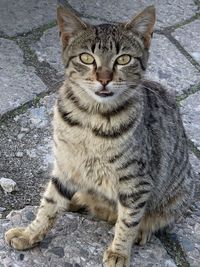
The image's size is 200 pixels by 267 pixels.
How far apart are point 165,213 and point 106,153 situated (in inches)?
23.7

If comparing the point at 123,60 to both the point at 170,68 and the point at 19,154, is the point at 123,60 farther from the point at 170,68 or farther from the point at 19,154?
the point at 170,68

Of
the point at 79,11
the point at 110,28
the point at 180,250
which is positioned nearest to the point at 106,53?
the point at 110,28

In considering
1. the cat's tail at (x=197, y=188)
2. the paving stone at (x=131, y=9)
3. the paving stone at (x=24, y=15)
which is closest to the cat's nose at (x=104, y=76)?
the cat's tail at (x=197, y=188)

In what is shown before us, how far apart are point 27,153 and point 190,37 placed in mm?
1659

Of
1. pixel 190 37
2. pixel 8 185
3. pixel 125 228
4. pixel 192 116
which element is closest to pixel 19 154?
pixel 8 185

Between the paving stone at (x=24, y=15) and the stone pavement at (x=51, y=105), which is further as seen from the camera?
the paving stone at (x=24, y=15)

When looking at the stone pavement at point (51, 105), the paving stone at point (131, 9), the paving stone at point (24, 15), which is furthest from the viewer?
the paving stone at point (131, 9)

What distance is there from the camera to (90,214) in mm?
3309

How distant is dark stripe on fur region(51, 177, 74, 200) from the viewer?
10.2 ft

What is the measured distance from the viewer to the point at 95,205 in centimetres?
324

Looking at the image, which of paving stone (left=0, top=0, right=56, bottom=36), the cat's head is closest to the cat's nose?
the cat's head

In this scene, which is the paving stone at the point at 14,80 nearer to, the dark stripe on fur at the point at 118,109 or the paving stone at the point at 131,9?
the paving stone at the point at 131,9

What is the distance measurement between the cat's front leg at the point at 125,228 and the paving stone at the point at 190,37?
5.71ft

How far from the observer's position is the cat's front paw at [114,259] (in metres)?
3.04
